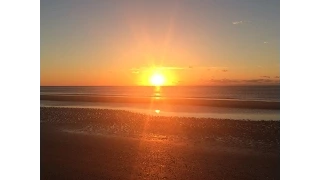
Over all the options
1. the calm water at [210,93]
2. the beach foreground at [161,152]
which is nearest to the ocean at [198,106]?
the calm water at [210,93]

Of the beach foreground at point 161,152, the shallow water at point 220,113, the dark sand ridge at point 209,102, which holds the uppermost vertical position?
the dark sand ridge at point 209,102

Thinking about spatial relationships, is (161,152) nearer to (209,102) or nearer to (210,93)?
(209,102)

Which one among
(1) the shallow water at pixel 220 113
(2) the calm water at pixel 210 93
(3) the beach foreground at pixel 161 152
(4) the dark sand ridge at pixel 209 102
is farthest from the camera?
(2) the calm water at pixel 210 93

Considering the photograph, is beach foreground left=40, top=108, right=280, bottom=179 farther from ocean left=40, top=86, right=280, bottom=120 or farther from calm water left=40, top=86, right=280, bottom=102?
calm water left=40, top=86, right=280, bottom=102

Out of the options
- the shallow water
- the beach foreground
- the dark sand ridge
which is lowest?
the beach foreground

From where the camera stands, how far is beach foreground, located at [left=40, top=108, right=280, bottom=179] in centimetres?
657

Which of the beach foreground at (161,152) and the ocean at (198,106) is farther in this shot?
the ocean at (198,106)

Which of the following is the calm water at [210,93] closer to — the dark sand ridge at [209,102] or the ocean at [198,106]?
the ocean at [198,106]

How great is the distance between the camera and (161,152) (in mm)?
8586

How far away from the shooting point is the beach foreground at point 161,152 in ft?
21.5

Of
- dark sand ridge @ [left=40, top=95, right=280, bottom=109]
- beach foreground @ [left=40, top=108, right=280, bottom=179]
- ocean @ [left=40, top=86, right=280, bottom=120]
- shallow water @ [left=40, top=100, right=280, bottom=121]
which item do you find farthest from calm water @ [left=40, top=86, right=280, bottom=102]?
beach foreground @ [left=40, top=108, right=280, bottom=179]
